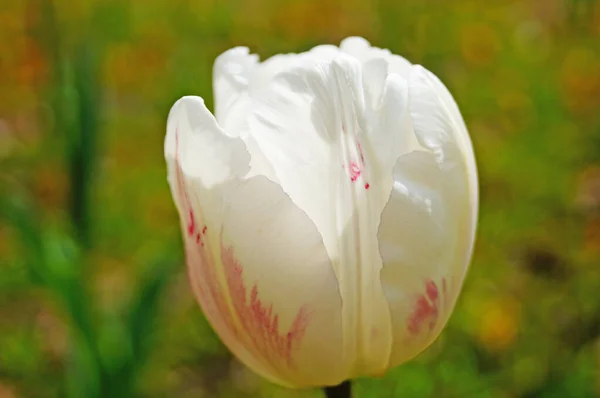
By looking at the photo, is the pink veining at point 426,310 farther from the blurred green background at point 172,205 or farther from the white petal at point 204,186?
the blurred green background at point 172,205

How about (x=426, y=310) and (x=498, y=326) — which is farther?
(x=498, y=326)

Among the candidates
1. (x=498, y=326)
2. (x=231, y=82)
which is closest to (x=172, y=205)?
(x=498, y=326)

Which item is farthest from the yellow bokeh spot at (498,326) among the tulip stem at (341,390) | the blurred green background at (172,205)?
the tulip stem at (341,390)

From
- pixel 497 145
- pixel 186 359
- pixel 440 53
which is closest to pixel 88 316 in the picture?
pixel 186 359

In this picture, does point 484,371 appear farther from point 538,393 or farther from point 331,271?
point 331,271

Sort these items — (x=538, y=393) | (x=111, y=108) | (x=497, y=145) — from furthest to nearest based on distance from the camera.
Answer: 1. (x=111, y=108)
2. (x=497, y=145)
3. (x=538, y=393)

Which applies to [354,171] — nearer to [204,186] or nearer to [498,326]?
[204,186]

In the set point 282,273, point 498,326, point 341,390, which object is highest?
point 282,273
